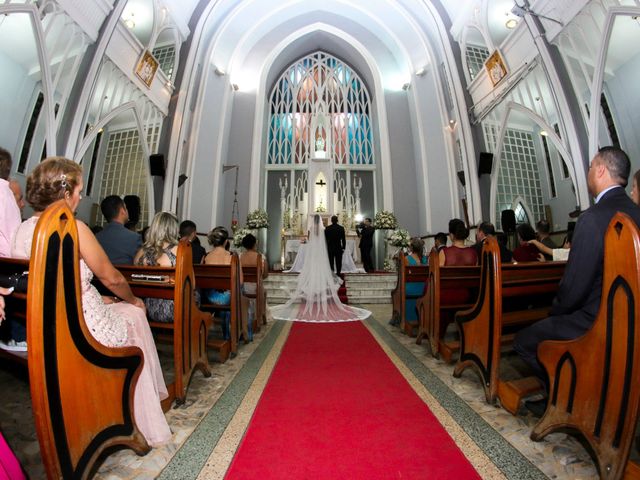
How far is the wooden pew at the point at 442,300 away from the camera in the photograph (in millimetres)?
2496

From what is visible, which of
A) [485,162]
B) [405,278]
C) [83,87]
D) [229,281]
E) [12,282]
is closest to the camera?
[12,282]

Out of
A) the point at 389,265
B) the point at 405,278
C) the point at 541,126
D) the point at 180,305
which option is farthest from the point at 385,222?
the point at 180,305

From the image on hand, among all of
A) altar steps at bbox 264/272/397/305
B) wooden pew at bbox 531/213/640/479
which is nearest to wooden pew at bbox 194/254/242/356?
wooden pew at bbox 531/213/640/479

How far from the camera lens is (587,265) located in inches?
50.6

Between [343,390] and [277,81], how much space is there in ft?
39.3

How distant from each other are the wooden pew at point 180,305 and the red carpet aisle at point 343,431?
497mm

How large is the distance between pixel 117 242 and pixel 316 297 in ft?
9.95

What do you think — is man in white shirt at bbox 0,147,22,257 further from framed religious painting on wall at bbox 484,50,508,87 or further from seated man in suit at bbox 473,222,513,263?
framed religious painting on wall at bbox 484,50,508,87

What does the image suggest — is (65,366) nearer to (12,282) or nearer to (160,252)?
(12,282)

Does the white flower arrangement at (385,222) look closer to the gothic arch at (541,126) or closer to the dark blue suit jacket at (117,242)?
the gothic arch at (541,126)

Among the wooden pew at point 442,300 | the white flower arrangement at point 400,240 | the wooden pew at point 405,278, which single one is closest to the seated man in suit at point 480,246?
the wooden pew at point 442,300

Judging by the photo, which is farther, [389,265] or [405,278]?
[389,265]

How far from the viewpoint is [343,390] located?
76.4 inches

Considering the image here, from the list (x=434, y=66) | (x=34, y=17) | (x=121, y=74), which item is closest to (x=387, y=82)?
(x=434, y=66)
